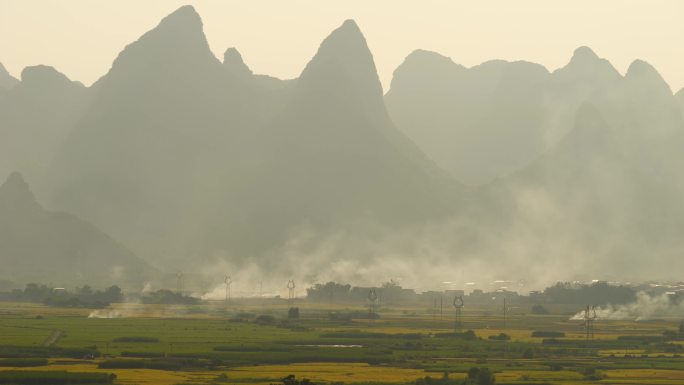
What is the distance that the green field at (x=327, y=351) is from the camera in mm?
125625

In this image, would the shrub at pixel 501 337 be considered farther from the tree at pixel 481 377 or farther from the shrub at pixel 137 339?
the tree at pixel 481 377

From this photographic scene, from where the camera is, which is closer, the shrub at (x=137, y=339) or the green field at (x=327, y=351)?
the green field at (x=327, y=351)

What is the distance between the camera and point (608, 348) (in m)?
155

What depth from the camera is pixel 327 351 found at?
144750mm

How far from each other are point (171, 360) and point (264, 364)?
782cm

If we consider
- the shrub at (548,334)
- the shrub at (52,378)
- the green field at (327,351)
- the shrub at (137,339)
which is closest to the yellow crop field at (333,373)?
the green field at (327,351)

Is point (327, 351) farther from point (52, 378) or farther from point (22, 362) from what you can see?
point (52, 378)

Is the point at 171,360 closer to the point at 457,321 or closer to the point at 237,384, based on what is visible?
the point at 237,384

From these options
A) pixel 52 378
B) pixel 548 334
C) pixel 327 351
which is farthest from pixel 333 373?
pixel 548 334

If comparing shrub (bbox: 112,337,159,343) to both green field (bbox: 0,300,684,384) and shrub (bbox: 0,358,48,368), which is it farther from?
shrub (bbox: 0,358,48,368)

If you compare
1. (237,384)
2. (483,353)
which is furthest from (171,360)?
(483,353)

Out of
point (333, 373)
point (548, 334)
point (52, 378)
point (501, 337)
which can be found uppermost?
point (548, 334)

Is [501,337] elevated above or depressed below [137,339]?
above

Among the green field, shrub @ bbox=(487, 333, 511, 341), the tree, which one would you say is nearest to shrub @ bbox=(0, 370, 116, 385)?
the green field
